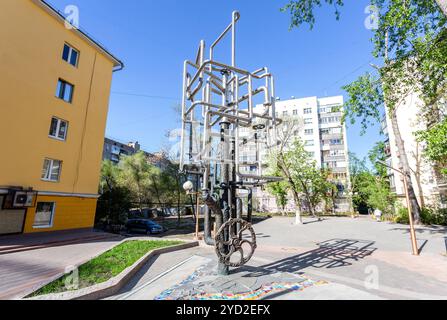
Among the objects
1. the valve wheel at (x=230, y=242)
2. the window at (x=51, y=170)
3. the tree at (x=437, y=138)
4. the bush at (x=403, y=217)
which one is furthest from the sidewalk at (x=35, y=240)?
the bush at (x=403, y=217)

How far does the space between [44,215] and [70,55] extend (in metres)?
10.9

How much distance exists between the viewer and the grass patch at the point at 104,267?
16.9 feet

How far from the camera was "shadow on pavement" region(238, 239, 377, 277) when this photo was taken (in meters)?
6.62

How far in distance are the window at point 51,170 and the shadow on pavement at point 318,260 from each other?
1358cm

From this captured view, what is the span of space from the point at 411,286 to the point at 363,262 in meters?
2.49

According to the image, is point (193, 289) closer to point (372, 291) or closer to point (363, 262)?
point (372, 291)

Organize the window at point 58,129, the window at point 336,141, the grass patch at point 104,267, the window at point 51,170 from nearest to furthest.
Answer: the grass patch at point 104,267 < the window at point 51,170 < the window at point 58,129 < the window at point 336,141

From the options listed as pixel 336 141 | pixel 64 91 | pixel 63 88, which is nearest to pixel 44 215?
pixel 64 91

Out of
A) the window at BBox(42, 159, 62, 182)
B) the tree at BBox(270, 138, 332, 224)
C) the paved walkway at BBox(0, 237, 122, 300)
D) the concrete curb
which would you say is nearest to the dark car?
the window at BBox(42, 159, 62, 182)

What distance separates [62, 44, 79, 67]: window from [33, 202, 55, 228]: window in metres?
9.74

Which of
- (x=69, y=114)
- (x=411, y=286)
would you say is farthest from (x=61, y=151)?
(x=411, y=286)

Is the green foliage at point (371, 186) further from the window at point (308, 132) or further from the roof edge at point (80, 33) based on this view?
the roof edge at point (80, 33)

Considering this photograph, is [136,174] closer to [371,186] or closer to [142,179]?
[142,179]

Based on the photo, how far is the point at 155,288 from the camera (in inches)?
207
